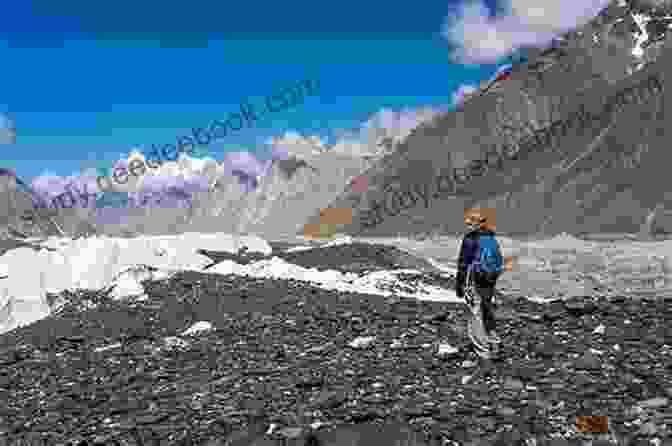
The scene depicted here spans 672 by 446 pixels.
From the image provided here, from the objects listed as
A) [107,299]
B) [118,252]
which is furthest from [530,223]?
[107,299]

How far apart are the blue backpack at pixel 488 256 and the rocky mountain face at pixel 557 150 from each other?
83959 millimetres

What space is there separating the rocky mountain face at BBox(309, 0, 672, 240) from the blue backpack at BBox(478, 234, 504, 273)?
83959 millimetres

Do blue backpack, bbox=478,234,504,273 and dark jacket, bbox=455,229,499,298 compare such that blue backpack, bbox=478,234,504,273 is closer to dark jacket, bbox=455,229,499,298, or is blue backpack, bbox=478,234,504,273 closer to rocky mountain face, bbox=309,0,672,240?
dark jacket, bbox=455,229,499,298

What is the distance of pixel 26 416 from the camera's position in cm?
1148

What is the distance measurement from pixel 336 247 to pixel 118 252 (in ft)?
50.0

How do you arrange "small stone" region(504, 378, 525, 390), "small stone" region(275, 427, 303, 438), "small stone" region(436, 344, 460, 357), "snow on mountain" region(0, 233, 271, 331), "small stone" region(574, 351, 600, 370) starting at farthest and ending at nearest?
"snow on mountain" region(0, 233, 271, 331) → "small stone" region(436, 344, 460, 357) → "small stone" region(574, 351, 600, 370) → "small stone" region(504, 378, 525, 390) → "small stone" region(275, 427, 303, 438)

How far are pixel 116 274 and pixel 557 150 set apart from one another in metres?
103

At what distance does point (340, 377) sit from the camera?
11133mm

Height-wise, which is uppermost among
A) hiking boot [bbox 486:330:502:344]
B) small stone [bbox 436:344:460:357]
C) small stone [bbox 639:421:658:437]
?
hiking boot [bbox 486:330:502:344]

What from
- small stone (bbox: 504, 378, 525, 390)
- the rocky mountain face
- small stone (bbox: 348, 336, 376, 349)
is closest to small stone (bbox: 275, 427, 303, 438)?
small stone (bbox: 504, 378, 525, 390)

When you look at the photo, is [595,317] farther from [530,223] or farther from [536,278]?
[530,223]

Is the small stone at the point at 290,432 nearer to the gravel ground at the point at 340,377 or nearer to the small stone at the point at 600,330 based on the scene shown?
the gravel ground at the point at 340,377

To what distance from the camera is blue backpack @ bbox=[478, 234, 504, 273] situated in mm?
10727

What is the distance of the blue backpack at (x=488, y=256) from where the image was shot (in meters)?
10.7
